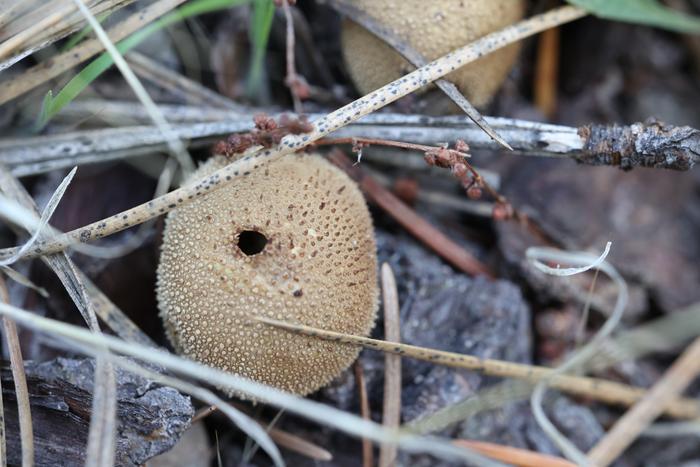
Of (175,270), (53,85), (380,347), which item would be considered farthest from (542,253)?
(53,85)

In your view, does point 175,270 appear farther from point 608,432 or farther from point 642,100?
point 642,100

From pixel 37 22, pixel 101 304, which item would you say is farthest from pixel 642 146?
pixel 37 22

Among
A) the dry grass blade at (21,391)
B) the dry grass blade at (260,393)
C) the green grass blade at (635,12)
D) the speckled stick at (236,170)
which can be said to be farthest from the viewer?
the green grass blade at (635,12)

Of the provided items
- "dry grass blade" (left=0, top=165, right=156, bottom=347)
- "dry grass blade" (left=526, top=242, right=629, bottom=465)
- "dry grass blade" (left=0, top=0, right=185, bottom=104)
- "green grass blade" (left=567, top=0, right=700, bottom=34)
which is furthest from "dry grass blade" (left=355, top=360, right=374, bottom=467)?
"green grass blade" (left=567, top=0, right=700, bottom=34)

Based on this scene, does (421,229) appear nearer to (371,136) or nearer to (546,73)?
(371,136)

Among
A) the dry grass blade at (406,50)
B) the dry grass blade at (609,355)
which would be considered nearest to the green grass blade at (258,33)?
the dry grass blade at (406,50)

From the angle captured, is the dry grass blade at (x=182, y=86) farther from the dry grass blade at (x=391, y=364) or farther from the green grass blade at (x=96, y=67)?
the dry grass blade at (x=391, y=364)

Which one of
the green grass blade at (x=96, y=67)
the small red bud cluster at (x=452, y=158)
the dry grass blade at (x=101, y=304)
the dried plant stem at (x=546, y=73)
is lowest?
the dry grass blade at (x=101, y=304)
